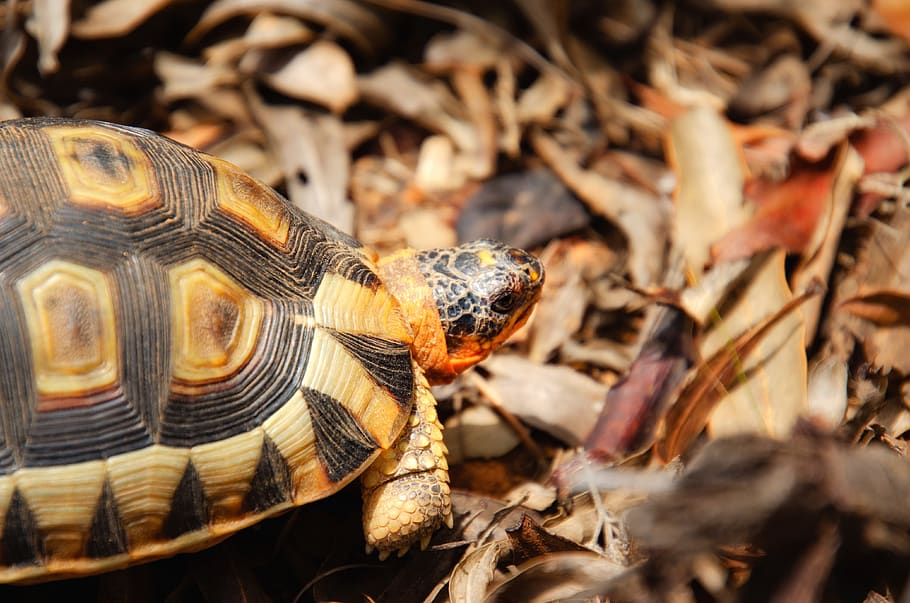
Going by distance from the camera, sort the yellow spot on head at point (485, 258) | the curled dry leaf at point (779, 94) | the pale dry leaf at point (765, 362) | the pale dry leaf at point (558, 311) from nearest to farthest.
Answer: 1. the pale dry leaf at point (765, 362)
2. the yellow spot on head at point (485, 258)
3. the pale dry leaf at point (558, 311)
4. the curled dry leaf at point (779, 94)

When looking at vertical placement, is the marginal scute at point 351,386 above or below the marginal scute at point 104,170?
below

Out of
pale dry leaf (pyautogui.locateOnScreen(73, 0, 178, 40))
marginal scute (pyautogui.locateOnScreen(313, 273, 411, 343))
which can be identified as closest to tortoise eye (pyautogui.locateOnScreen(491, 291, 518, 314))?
marginal scute (pyautogui.locateOnScreen(313, 273, 411, 343))

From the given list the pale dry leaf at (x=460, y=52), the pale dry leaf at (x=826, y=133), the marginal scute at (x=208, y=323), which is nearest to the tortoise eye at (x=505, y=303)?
the marginal scute at (x=208, y=323)

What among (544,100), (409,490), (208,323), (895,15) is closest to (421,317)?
(409,490)

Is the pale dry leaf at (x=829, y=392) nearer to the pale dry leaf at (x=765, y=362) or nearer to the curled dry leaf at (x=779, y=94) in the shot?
the pale dry leaf at (x=765, y=362)

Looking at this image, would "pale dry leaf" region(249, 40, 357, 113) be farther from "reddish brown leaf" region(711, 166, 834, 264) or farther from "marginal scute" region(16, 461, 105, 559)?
"marginal scute" region(16, 461, 105, 559)

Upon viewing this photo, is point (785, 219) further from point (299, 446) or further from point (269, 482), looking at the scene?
point (269, 482)

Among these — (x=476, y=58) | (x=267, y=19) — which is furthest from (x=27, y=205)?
(x=476, y=58)
